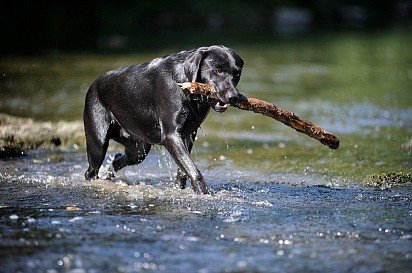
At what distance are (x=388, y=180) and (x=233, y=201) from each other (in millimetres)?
2116

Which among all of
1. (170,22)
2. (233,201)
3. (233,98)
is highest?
(170,22)

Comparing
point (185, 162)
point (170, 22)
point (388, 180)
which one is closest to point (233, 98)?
point (185, 162)

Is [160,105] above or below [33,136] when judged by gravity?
above

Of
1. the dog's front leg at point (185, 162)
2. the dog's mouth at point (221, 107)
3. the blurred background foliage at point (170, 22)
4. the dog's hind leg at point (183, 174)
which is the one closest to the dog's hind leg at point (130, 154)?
the dog's hind leg at point (183, 174)

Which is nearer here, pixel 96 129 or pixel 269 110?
pixel 269 110

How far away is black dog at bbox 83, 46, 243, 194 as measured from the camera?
8.06 meters

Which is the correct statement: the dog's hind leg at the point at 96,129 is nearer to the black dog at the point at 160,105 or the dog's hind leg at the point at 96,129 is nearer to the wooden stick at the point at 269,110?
the black dog at the point at 160,105

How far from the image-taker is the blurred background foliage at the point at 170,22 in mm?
25625

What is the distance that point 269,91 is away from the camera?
17.1 metres

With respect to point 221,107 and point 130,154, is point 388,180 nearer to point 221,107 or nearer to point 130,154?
point 221,107

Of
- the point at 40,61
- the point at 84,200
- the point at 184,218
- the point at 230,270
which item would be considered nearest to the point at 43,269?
the point at 230,270

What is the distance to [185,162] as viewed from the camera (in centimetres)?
816

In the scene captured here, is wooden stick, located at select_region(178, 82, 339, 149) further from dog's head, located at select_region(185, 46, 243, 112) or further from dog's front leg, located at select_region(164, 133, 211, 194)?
dog's front leg, located at select_region(164, 133, 211, 194)

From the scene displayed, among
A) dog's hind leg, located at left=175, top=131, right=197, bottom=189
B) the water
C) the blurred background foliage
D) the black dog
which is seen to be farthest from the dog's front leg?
the blurred background foliage
